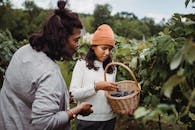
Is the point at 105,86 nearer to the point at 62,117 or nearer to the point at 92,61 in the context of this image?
the point at 92,61

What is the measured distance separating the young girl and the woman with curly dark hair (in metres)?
0.92

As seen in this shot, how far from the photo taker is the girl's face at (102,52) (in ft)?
11.1

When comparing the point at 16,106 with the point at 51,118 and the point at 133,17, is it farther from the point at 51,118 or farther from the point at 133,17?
Result: the point at 133,17

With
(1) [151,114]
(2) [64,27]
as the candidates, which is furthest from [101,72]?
(1) [151,114]

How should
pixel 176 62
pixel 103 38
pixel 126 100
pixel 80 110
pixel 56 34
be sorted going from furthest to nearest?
pixel 103 38 → pixel 126 100 → pixel 80 110 → pixel 56 34 → pixel 176 62

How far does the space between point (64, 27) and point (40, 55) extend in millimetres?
195

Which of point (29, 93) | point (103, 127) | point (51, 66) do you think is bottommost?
point (103, 127)

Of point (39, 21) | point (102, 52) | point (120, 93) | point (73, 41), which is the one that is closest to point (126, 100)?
point (120, 93)

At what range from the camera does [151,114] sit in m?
1.32

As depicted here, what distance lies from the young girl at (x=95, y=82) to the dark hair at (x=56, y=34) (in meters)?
0.99

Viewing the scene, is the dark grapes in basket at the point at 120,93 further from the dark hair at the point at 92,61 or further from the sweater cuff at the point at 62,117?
the sweater cuff at the point at 62,117

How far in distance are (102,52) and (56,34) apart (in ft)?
3.79

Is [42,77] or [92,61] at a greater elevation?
[42,77]

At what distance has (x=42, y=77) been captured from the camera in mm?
2139
